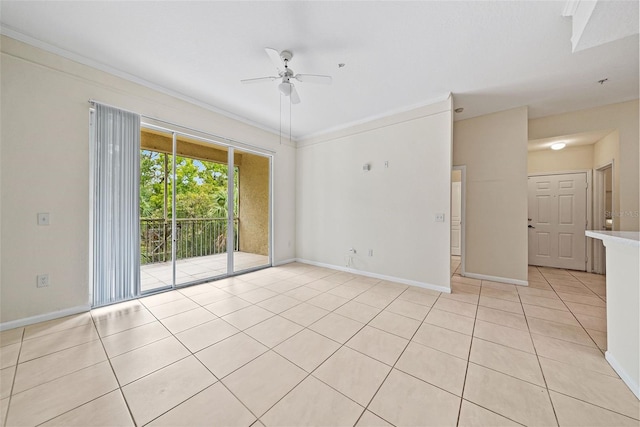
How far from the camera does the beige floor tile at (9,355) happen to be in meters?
1.73

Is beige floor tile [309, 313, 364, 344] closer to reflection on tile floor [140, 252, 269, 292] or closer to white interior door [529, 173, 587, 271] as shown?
reflection on tile floor [140, 252, 269, 292]

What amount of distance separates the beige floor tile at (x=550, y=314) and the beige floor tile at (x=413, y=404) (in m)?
1.99

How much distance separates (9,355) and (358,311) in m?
3.13

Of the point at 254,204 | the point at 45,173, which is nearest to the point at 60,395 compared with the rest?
the point at 45,173

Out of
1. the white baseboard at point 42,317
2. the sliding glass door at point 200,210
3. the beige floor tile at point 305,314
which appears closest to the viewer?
the white baseboard at point 42,317

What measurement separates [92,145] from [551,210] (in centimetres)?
806

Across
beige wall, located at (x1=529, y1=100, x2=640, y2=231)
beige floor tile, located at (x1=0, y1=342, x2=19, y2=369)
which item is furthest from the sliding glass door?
beige wall, located at (x1=529, y1=100, x2=640, y2=231)

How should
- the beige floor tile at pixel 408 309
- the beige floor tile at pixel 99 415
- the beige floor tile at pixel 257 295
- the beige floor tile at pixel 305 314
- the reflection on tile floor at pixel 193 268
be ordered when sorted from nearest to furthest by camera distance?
the beige floor tile at pixel 99 415
the beige floor tile at pixel 305 314
the beige floor tile at pixel 408 309
the beige floor tile at pixel 257 295
the reflection on tile floor at pixel 193 268

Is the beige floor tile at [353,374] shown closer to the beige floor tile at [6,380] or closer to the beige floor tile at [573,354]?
the beige floor tile at [573,354]

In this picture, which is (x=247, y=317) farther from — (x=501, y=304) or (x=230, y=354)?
(x=501, y=304)

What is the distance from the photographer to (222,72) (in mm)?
2828

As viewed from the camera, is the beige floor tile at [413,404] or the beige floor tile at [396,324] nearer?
the beige floor tile at [413,404]

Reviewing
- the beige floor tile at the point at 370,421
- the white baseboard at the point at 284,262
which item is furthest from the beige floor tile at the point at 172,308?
the beige floor tile at the point at 370,421

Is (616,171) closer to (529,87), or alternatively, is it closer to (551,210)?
(551,210)
